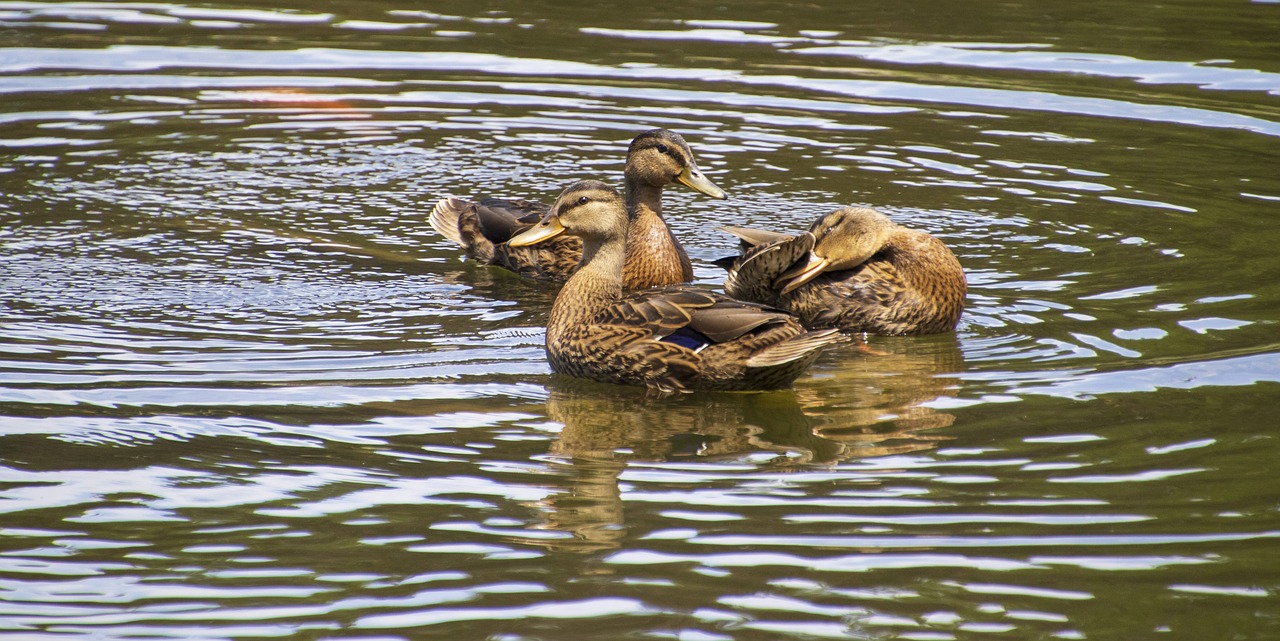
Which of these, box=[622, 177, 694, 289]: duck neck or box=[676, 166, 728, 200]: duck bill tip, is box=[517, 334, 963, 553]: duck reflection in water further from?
box=[676, 166, 728, 200]: duck bill tip

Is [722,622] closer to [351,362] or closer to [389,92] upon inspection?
[351,362]

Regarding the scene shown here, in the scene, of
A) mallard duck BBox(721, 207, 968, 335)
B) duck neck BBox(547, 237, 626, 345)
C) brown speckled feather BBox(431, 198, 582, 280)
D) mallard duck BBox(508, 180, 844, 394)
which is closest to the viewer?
mallard duck BBox(508, 180, 844, 394)

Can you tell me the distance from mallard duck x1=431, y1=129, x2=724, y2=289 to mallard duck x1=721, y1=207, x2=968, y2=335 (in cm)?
64

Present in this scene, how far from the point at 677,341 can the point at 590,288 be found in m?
0.83

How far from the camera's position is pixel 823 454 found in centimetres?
614

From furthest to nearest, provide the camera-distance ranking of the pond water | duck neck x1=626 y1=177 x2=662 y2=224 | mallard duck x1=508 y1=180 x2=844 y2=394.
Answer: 1. duck neck x1=626 y1=177 x2=662 y2=224
2. mallard duck x1=508 y1=180 x2=844 y2=394
3. the pond water

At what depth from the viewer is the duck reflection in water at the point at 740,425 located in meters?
5.58

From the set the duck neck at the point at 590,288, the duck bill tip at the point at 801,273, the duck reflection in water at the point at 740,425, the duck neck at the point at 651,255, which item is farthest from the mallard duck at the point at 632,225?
the duck reflection in water at the point at 740,425

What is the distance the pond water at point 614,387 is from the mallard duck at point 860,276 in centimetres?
23

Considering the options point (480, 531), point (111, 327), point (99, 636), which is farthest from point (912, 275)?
point (99, 636)

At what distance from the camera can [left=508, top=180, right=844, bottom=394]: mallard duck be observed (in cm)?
696

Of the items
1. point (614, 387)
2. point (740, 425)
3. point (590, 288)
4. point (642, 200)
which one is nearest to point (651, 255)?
point (642, 200)

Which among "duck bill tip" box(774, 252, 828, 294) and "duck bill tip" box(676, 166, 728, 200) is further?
"duck bill tip" box(676, 166, 728, 200)

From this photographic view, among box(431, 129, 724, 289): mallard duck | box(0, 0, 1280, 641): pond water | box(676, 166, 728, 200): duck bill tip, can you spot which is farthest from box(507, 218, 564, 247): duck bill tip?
box(676, 166, 728, 200): duck bill tip
